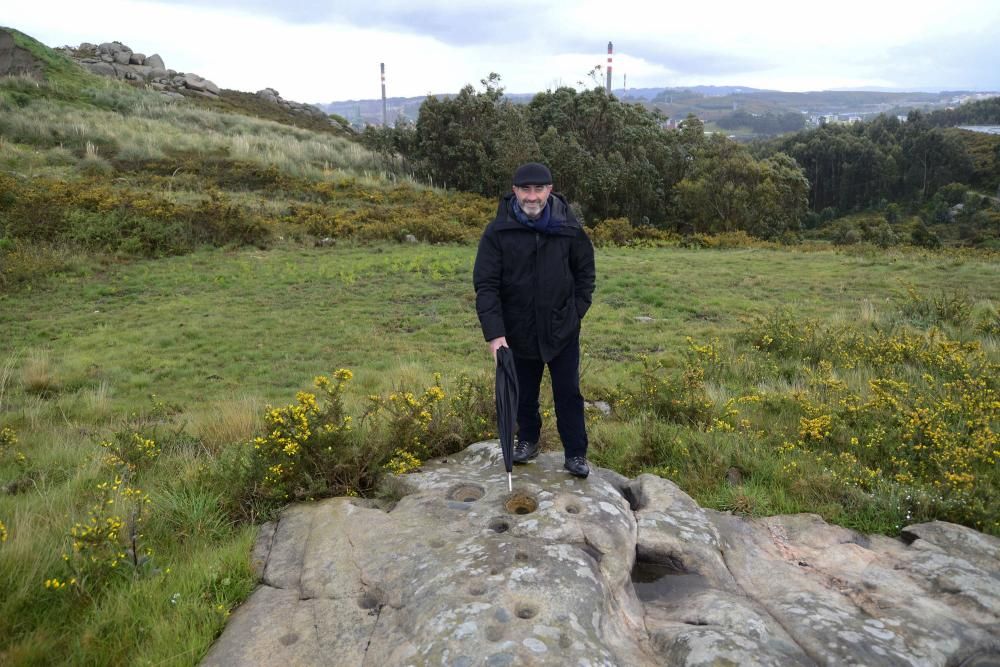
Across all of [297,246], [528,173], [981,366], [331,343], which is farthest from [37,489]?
[297,246]

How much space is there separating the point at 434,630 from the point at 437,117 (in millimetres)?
29251

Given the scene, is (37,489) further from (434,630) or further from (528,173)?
(528,173)

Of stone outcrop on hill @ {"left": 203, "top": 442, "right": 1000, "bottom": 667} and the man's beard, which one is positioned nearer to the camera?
stone outcrop on hill @ {"left": 203, "top": 442, "right": 1000, "bottom": 667}

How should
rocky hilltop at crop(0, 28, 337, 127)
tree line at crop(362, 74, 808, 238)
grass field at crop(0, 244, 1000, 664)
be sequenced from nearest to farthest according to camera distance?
grass field at crop(0, 244, 1000, 664) < tree line at crop(362, 74, 808, 238) < rocky hilltop at crop(0, 28, 337, 127)

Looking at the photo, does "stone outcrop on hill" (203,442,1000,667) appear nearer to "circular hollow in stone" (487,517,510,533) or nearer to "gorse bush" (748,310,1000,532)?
"circular hollow in stone" (487,517,510,533)

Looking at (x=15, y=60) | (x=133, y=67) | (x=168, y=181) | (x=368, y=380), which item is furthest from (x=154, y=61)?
(x=368, y=380)

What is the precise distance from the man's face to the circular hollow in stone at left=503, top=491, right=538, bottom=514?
5.68 ft

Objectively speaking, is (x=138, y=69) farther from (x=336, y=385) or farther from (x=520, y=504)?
(x=520, y=504)

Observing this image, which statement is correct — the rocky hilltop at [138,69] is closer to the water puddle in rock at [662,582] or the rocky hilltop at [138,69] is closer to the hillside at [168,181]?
the hillside at [168,181]

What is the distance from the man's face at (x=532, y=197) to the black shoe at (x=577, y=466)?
5.29 feet

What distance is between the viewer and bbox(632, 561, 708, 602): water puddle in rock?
3.07 m

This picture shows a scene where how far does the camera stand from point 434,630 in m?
2.53

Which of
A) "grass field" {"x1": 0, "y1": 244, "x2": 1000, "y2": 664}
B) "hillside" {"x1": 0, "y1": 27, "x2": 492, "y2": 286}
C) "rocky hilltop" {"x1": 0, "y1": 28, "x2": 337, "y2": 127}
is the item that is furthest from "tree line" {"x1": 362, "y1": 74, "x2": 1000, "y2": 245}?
"rocky hilltop" {"x1": 0, "y1": 28, "x2": 337, "y2": 127}

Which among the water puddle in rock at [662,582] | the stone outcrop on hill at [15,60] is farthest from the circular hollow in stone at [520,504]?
the stone outcrop on hill at [15,60]
